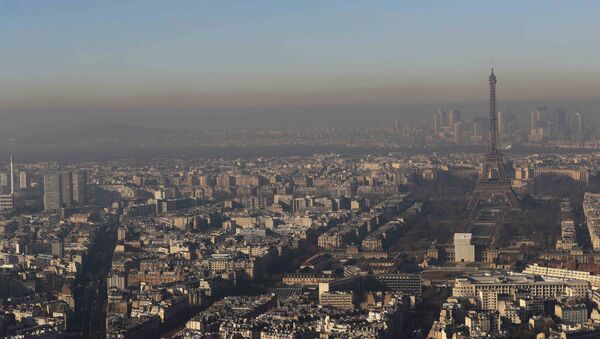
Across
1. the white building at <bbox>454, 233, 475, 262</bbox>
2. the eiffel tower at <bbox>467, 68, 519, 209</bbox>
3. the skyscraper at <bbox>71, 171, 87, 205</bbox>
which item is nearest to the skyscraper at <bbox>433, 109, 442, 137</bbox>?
the eiffel tower at <bbox>467, 68, 519, 209</bbox>

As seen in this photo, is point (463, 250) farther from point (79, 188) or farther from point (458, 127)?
point (458, 127)

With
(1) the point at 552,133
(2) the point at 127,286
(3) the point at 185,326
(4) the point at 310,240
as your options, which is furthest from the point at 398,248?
(1) the point at 552,133

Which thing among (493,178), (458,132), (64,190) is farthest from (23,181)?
(458,132)

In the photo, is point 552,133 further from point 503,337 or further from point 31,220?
point 503,337

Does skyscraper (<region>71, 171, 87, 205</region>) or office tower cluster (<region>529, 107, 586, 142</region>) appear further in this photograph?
office tower cluster (<region>529, 107, 586, 142</region>)

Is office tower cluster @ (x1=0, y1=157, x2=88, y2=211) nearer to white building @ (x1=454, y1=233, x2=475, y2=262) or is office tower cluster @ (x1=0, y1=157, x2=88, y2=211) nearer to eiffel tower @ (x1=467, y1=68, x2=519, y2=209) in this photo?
eiffel tower @ (x1=467, y1=68, x2=519, y2=209)
